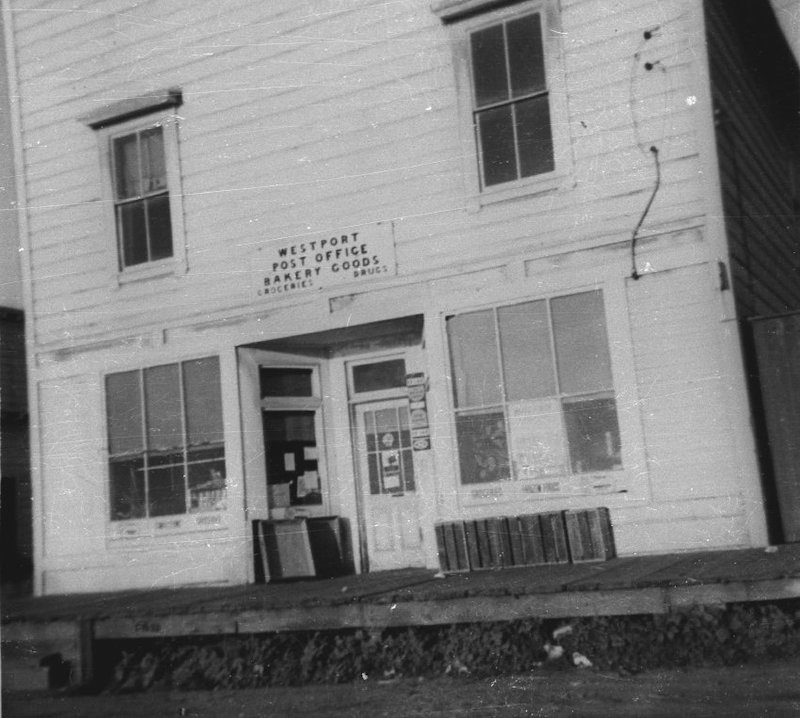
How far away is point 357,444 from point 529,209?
3.07m

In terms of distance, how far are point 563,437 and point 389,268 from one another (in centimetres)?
232

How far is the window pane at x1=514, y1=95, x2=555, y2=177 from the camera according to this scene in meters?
8.48

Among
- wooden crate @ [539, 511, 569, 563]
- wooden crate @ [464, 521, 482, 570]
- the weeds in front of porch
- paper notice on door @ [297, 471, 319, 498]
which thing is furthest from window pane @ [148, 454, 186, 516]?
wooden crate @ [539, 511, 569, 563]

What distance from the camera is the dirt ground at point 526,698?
212 inches

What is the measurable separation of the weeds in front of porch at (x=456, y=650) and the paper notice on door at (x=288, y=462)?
2175 mm

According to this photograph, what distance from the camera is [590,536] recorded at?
7906 millimetres

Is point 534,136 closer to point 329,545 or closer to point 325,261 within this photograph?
point 325,261

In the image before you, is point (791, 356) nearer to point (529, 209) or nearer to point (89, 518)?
point (529, 209)

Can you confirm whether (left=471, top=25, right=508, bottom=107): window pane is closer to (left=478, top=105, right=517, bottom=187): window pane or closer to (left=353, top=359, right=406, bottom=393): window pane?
(left=478, top=105, right=517, bottom=187): window pane

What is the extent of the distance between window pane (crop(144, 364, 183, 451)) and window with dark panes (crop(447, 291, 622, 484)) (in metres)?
3.18

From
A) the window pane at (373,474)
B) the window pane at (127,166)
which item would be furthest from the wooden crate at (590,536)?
the window pane at (127,166)

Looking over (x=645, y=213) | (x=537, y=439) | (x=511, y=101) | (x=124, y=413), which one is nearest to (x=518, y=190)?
(x=511, y=101)

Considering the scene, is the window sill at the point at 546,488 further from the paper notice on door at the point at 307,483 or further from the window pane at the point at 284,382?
the window pane at the point at 284,382

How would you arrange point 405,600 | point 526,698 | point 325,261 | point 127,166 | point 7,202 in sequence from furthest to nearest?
point 7,202 → point 127,166 → point 325,261 → point 405,600 → point 526,698
